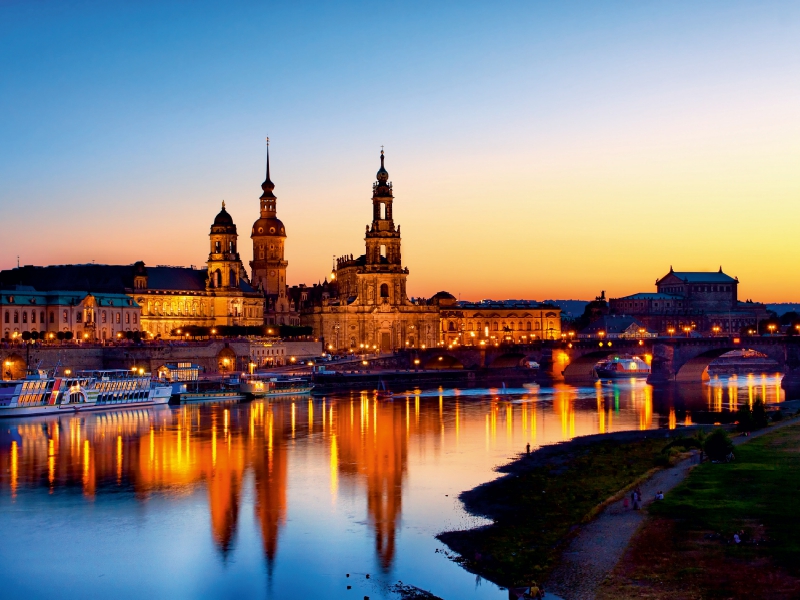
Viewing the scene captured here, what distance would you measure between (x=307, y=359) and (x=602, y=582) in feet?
354

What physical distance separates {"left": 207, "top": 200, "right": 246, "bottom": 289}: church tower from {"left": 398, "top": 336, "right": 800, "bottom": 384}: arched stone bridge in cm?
3119

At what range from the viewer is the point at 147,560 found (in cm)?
3472

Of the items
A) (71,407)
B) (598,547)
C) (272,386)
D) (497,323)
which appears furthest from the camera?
(497,323)

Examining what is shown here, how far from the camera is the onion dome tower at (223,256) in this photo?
5822 inches

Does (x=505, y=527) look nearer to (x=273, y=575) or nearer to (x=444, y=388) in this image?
(x=273, y=575)

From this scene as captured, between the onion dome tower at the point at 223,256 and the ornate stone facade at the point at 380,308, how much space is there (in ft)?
51.7

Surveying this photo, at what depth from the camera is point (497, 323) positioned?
18388 cm

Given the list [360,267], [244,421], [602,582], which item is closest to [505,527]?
[602,582]

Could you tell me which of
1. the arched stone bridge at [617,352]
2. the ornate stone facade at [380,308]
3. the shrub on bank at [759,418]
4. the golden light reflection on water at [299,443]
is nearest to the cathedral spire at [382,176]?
the ornate stone facade at [380,308]

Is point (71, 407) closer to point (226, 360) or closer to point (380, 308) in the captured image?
point (226, 360)

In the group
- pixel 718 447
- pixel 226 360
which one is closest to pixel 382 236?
pixel 226 360

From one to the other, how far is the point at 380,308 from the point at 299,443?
87617mm

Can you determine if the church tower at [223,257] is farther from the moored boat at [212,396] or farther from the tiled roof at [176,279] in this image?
the moored boat at [212,396]

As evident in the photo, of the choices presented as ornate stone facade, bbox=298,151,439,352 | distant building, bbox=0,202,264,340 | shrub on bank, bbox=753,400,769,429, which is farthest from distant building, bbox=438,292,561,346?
shrub on bank, bbox=753,400,769,429
